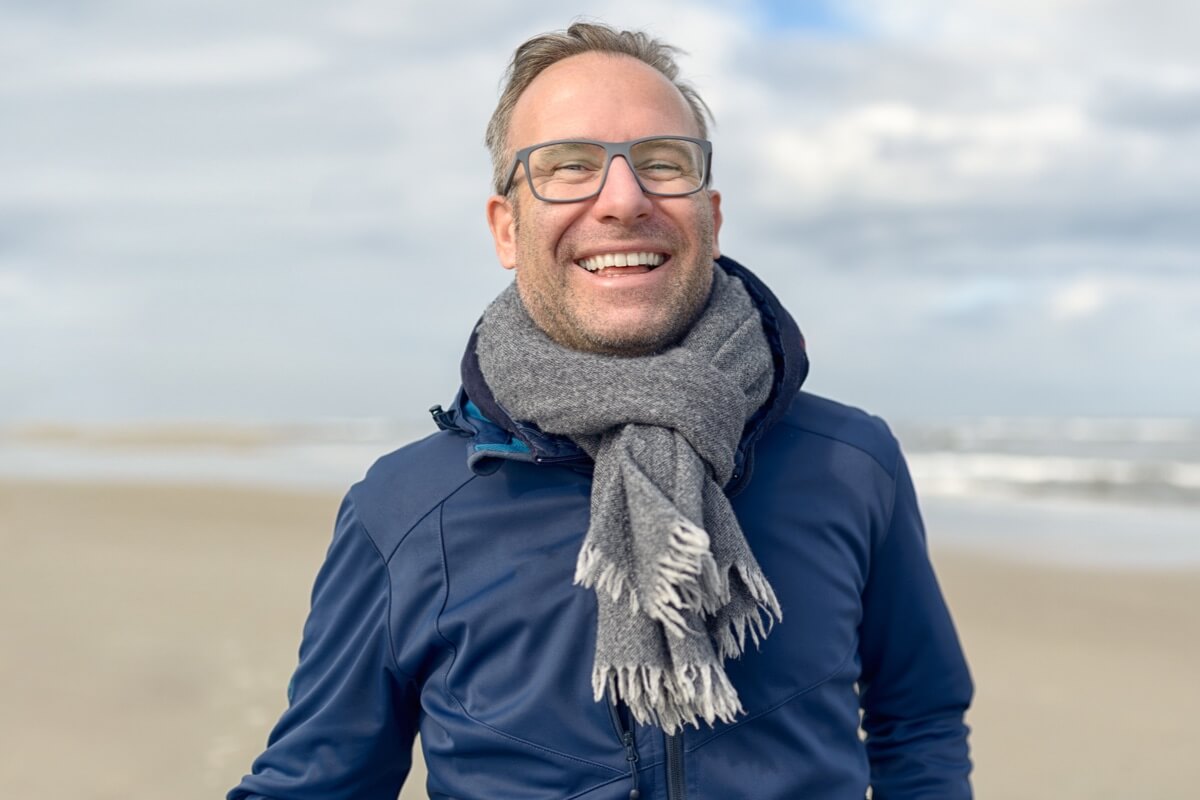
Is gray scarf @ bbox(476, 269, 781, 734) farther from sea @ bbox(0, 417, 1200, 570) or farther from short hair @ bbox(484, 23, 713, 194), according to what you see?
sea @ bbox(0, 417, 1200, 570)

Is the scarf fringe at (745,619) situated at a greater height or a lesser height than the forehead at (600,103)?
lesser

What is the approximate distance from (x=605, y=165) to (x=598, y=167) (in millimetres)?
35

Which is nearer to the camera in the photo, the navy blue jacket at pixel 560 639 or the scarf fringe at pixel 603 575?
the scarf fringe at pixel 603 575

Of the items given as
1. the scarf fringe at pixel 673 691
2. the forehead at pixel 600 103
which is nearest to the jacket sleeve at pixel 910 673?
the scarf fringe at pixel 673 691

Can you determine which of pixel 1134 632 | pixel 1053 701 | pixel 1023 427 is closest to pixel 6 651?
pixel 1053 701

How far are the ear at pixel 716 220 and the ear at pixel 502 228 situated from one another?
1.21 feet

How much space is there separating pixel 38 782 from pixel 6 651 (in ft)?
6.10

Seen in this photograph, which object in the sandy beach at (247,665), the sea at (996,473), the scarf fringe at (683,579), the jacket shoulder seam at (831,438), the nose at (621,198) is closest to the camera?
the scarf fringe at (683,579)

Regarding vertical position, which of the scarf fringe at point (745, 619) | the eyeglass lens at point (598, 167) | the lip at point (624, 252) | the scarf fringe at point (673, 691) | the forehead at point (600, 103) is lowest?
the scarf fringe at point (673, 691)

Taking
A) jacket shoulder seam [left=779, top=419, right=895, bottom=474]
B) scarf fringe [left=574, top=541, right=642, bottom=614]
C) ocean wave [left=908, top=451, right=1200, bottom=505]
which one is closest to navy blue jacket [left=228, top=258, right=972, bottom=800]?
jacket shoulder seam [left=779, top=419, right=895, bottom=474]

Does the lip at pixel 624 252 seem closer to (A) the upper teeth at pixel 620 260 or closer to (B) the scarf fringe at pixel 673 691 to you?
(A) the upper teeth at pixel 620 260

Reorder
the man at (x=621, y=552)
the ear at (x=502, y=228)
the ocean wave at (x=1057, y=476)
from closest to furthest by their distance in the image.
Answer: the man at (x=621, y=552) < the ear at (x=502, y=228) < the ocean wave at (x=1057, y=476)

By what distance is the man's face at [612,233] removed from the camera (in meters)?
1.76

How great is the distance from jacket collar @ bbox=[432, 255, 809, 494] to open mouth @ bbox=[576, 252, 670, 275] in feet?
0.91
